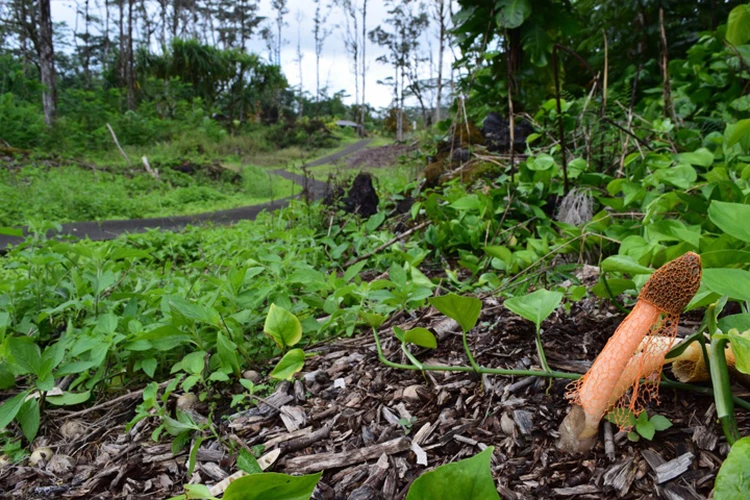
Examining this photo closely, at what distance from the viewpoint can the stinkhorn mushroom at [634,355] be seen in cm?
76

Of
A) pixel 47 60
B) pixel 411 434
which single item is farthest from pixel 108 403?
pixel 47 60

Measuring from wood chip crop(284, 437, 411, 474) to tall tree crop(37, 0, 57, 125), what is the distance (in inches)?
607

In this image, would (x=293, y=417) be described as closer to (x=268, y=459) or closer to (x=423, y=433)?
(x=268, y=459)

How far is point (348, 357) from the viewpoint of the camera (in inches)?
63.3

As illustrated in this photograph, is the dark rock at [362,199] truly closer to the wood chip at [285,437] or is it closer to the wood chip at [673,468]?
the wood chip at [285,437]

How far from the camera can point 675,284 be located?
0.76 m

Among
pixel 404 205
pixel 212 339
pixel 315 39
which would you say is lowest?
pixel 212 339

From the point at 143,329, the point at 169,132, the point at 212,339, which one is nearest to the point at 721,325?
the point at 212,339

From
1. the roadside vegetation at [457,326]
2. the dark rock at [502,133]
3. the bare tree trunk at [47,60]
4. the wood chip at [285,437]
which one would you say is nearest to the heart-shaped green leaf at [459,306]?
the roadside vegetation at [457,326]

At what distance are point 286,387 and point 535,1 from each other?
544 cm

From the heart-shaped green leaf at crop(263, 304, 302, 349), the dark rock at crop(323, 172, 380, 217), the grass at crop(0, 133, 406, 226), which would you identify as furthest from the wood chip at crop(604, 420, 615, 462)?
the grass at crop(0, 133, 406, 226)

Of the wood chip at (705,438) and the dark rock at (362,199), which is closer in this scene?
the wood chip at (705,438)

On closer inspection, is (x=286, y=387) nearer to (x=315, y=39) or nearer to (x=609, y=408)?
(x=609, y=408)

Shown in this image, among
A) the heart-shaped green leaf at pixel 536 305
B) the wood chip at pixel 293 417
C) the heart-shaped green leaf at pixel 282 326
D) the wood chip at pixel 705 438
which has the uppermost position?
the heart-shaped green leaf at pixel 536 305
